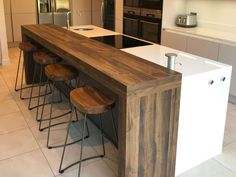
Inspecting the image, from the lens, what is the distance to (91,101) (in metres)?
2.16

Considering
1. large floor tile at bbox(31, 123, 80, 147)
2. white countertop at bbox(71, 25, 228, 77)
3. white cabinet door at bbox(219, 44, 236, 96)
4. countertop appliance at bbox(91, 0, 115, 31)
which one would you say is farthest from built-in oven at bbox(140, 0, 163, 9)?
large floor tile at bbox(31, 123, 80, 147)

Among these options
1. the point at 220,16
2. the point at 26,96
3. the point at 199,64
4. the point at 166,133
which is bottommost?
the point at 26,96

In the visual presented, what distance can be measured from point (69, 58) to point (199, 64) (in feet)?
3.73

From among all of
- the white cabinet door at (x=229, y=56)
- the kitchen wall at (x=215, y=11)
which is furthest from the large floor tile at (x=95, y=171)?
the kitchen wall at (x=215, y=11)

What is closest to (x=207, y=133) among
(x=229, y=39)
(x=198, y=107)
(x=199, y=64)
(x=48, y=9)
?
(x=198, y=107)

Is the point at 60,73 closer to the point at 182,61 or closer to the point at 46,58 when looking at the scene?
the point at 46,58

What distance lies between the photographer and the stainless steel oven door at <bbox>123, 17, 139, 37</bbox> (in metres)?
5.28

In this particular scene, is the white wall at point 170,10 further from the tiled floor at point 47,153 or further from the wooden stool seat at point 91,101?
the wooden stool seat at point 91,101

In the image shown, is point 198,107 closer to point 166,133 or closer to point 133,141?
point 166,133

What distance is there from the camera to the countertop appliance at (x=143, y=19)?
4.80 metres

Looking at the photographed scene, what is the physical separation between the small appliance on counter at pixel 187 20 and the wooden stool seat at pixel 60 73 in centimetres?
243

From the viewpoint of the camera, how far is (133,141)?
1.88m

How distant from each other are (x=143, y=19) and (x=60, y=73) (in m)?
2.66

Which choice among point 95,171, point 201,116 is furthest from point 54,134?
point 201,116
